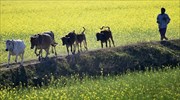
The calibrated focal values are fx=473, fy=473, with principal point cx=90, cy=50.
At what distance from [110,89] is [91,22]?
21172 mm

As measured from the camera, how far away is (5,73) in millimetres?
19031

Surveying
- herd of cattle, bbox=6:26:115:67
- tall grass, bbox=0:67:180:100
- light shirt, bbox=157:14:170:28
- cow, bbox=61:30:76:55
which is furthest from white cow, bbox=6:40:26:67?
light shirt, bbox=157:14:170:28

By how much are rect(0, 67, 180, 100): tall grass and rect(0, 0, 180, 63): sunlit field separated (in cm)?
492

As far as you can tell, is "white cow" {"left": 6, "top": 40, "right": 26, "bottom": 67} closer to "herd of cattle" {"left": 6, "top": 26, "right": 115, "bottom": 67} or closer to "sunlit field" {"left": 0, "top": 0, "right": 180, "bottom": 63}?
"herd of cattle" {"left": 6, "top": 26, "right": 115, "bottom": 67}

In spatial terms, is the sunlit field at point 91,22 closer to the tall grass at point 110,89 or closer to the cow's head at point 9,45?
the cow's head at point 9,45

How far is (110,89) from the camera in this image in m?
16.7

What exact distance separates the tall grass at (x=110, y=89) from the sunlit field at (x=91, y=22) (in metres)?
4.92

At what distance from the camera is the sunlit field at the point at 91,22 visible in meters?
29.5

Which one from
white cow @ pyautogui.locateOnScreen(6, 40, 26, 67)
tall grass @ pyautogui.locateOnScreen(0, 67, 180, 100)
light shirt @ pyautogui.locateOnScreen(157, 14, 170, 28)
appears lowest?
tall grass @ pyautogui.locateOnScreen(0, 67, 180, 100)

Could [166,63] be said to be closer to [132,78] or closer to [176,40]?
[176,40]

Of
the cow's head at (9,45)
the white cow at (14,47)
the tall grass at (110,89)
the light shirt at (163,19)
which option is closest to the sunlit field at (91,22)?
the white cow at (14,47)

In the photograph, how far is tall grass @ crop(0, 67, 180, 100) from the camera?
15.7m

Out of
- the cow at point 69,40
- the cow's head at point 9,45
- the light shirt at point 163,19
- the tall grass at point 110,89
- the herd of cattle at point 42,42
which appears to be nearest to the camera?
the tall grass at point 110,89

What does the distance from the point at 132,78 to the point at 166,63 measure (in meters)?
5.16
